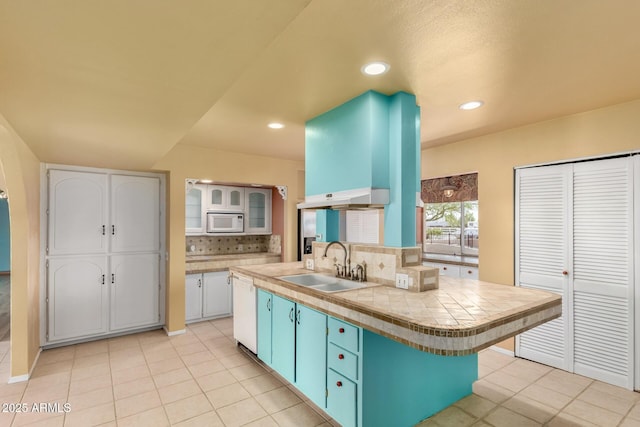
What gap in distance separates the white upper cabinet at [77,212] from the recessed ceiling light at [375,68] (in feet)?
11.6

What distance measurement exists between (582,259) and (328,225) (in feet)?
7.92

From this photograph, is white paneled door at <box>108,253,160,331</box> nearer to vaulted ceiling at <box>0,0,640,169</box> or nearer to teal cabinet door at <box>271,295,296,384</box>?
vaulted ceiling at <box>0,0,640,169</box>

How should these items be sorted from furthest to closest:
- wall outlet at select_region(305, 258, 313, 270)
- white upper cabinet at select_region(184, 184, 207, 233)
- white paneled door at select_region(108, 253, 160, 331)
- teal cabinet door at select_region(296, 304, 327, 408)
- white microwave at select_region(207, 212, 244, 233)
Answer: white microwave at select_region(207, 212, 244, 233) < white upper cabinet at select_region(184, 184, 207, 233) < white paneled door at select_region(108, 253, 160, 331) < wall outlet at select_region(305, 258, 313, 270) < teal cabinet door at select_region(296, 304, 327, 408)

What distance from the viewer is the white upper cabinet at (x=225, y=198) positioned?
5.26 meters

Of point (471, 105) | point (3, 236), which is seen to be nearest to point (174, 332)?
point (471, 105)

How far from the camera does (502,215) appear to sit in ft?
11.9

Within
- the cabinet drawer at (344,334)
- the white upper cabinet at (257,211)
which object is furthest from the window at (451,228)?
the cabinet drawer at (344,334)

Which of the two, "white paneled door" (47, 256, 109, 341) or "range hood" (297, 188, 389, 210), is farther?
"white paneled door" (47, 256, 109, 341)

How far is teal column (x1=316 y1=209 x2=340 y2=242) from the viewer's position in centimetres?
333

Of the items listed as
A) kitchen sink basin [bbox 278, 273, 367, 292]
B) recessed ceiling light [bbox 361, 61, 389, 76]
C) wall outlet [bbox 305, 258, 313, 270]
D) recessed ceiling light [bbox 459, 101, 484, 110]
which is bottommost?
kitchen sink basin [bbox 278, 273, 367, 292]

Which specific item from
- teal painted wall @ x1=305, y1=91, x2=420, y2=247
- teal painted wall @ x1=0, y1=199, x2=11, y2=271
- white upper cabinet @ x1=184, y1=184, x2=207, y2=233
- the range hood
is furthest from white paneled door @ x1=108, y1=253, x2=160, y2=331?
teal painted wall @ x1=0, y1=199, x2=11, y2=271

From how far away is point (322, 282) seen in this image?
10.0 feet

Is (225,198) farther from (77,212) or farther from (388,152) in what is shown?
(388,152)

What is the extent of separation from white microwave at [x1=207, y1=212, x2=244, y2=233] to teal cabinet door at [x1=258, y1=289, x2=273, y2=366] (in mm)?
2418
